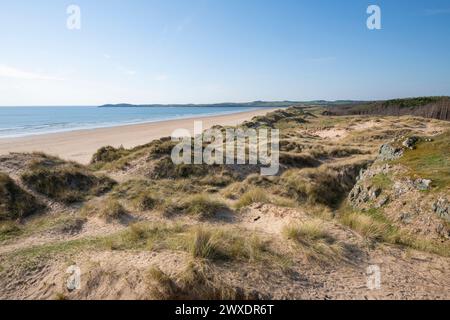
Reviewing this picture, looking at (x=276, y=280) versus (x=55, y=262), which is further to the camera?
(x=55, y=262)

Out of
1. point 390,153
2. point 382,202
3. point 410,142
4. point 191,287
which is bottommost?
point 191,287

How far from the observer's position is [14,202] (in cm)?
1016

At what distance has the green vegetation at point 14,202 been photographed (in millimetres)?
9516

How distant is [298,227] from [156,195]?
6.21 meters

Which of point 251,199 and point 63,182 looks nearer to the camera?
point 251,199

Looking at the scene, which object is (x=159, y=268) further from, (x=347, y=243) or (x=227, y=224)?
(x=347, y=243)

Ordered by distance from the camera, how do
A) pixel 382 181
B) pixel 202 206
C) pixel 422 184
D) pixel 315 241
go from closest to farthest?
pixel 315 241 → pixel 422 184 → pixel 202 206 → pixel 382 181

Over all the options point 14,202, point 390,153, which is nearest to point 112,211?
point 14,202

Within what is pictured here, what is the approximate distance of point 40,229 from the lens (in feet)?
27.9

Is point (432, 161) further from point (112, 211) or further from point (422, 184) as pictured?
point (112, 211)

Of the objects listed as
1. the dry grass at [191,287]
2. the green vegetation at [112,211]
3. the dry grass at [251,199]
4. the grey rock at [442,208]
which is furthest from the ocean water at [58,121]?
the grey rock at [442,208]

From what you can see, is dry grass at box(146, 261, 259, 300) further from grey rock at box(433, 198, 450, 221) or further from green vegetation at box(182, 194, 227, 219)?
grey rock at box(433, 198, 450, 221)

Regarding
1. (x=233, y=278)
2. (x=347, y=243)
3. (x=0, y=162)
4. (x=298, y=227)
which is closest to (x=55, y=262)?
(x=233, y=278)

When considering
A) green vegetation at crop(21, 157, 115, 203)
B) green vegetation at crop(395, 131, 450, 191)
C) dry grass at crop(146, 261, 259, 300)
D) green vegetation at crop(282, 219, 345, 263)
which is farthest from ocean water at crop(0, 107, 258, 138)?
green vegetation at crop(395, 131, 450, 191)
